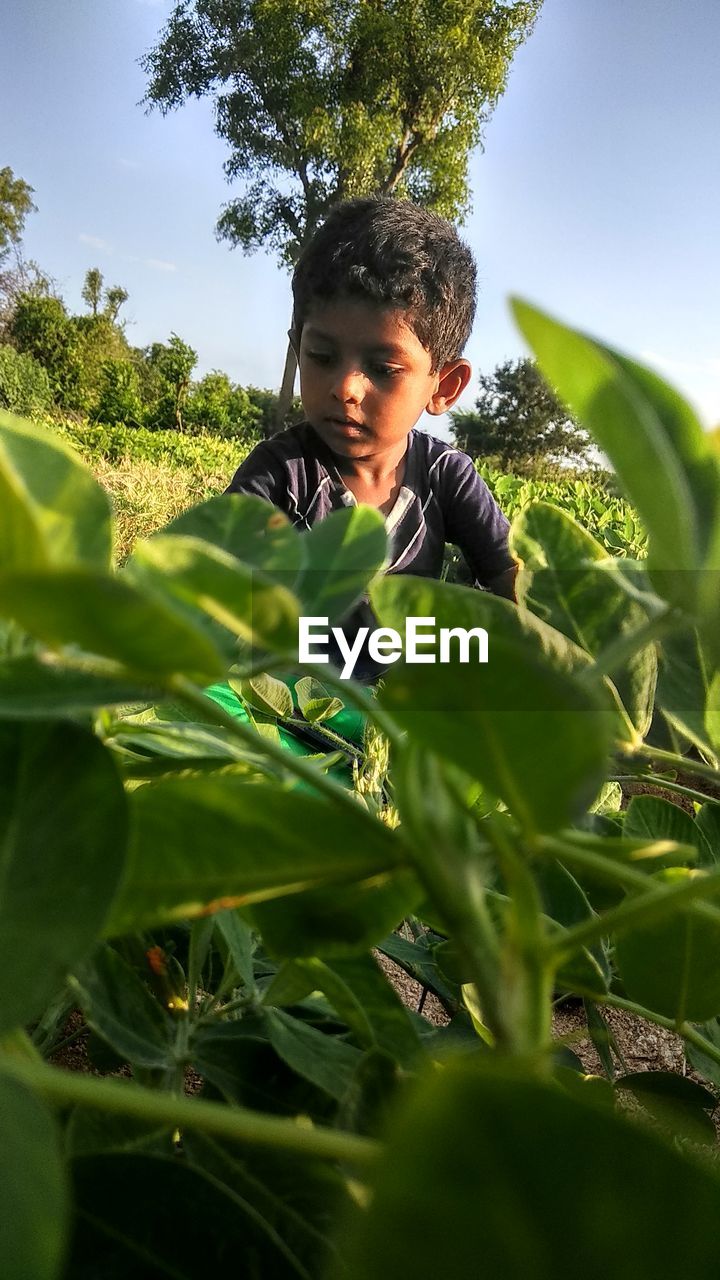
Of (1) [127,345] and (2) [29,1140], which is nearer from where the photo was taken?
(2) [29,1140]

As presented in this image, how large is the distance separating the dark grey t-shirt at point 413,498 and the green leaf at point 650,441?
58.3 inches

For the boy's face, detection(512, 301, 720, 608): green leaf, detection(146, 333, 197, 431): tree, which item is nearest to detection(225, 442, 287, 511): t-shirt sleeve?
the boy's face

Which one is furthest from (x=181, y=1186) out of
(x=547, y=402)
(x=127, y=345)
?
(x=127, y=345)

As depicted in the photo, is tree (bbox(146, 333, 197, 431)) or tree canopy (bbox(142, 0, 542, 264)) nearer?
tree canopy (bbox(142, 0, 542, 264))

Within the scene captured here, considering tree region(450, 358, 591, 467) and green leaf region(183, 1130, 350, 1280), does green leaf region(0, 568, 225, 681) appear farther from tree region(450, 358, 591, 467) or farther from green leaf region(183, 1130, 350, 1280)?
tree region(450, 358, 591, 467)

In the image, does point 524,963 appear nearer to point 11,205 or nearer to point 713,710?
point 713,710

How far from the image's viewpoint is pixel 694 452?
0.42 feet

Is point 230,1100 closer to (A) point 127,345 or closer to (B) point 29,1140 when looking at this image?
(B) point 29,1140

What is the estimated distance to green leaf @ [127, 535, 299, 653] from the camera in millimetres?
99

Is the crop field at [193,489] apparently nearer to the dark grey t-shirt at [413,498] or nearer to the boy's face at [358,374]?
the dark grey t-shirt at [413,498]

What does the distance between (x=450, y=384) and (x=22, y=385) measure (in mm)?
10159

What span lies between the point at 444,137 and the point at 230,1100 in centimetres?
1342

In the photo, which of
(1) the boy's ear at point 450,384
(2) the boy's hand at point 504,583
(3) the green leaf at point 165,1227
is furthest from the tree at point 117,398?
Result: (3) the green leaf at point 165,1227

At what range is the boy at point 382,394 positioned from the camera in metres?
1.71
